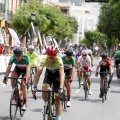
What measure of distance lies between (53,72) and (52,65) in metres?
0.25

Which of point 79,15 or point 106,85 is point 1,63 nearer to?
point 106,85

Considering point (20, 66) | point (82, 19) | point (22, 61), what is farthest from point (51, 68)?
point (82, 19)

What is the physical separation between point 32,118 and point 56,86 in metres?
1.82

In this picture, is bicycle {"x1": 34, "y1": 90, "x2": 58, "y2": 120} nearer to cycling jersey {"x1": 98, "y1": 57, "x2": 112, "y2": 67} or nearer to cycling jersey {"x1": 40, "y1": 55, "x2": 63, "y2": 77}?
cycling jersey {"x1": 40, "y1": 55, "x2": 63, "y2": 77}

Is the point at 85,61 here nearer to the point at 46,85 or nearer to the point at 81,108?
the point at 81,108

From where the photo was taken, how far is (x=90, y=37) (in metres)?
139

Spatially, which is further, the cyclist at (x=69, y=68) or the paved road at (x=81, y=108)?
the cyclist at (x=69, y=68)

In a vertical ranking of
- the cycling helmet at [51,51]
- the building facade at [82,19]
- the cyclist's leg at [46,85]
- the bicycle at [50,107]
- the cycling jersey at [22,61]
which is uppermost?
the building facade at [82,19]

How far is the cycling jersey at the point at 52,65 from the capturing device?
33.8 feet

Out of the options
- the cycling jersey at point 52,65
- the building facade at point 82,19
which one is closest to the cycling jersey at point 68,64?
the cycling jersey at point 52,65

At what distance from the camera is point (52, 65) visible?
10.4 metres

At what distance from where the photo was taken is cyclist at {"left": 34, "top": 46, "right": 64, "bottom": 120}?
32.8 ft

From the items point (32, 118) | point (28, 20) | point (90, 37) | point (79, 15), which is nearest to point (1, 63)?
point (32, 118)

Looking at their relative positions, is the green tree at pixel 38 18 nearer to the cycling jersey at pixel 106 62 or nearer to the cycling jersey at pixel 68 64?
the cycling jersey at pixel 106 62
